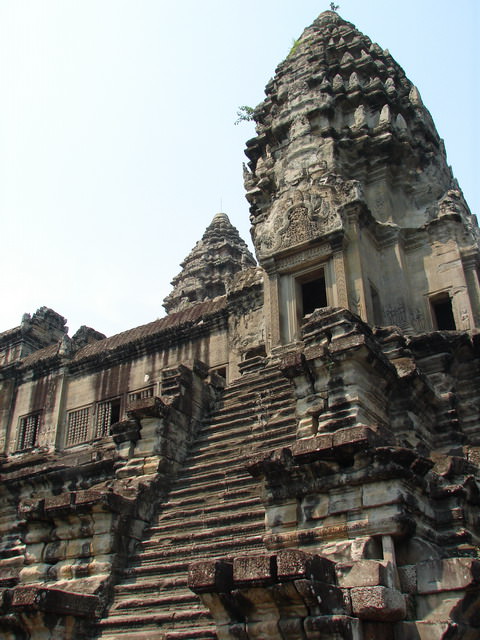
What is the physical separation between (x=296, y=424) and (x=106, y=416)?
1160 centimetres

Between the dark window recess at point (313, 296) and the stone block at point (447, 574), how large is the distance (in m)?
11.2

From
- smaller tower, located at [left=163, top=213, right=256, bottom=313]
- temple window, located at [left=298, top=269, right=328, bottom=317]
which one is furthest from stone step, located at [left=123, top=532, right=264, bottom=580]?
smaller tower, located at [left=163, top=213, right=256, bottom=313]

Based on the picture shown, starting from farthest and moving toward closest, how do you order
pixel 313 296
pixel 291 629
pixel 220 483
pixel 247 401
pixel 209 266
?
pixel 209 266, pixel 313 296, pixel 247 401, pixel 220 483, pixel 291 629

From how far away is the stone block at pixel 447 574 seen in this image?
25.3 feet

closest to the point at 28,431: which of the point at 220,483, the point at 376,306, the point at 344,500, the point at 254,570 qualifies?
the point at 376,306

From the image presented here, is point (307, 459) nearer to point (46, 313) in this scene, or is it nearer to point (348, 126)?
point (348, 126)

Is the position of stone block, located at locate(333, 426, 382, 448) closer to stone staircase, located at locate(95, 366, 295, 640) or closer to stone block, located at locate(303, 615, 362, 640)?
stone staircase, located at locate(95, 366, 295, 640)

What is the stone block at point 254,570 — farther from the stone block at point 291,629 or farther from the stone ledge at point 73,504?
the stone ledge at point 73,504

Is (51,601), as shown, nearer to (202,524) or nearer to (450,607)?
(202,524)

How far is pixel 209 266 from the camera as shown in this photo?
38938 millimetres

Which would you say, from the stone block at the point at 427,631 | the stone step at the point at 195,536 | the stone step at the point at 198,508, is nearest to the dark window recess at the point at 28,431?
the stone step at the point at 198,508

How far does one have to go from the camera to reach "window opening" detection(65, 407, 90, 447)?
875 inches

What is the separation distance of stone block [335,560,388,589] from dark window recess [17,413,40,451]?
58.2ft

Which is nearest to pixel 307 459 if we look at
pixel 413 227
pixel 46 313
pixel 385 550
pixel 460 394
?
pixel 385 550
